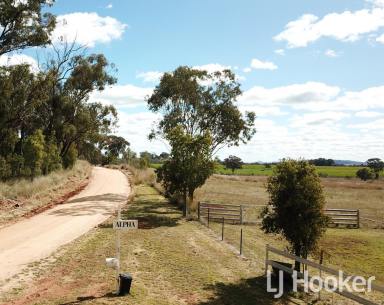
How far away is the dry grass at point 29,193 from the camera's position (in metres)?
24.7

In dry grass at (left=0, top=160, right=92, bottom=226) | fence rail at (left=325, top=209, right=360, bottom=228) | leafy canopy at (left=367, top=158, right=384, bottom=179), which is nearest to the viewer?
dry grass at (left=0, top=160, right=92, bottom=226)

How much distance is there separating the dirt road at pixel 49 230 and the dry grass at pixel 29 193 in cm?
95

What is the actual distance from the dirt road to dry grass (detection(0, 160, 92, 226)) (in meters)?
0.95

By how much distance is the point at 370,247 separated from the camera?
879 inches

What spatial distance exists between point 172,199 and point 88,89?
59.0ft

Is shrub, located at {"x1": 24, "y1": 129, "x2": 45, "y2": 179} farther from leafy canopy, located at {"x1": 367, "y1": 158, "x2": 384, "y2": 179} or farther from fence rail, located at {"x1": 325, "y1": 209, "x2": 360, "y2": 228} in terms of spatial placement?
leafy canopy, located at {"x1": 367, "y1": 158, "x2": 384, "y2": 179}

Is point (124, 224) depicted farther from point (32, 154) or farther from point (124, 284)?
point (32, 154)

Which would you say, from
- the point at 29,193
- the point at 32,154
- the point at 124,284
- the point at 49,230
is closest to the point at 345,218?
the point at 49,230

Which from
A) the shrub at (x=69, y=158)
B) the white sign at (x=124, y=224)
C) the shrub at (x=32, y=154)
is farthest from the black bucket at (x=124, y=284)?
the shrub at (x=69, y=158)

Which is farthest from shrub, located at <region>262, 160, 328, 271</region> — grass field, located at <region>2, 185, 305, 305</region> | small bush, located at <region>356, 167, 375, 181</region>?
small bush, located at <region>356, 167, 375, 181</region>

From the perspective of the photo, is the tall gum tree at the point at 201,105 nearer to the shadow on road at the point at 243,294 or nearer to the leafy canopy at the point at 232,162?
the shadow on road at the point at 243,294

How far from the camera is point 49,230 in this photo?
2098 cm

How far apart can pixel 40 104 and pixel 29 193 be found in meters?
10.4

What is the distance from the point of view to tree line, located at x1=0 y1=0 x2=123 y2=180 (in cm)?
3117
